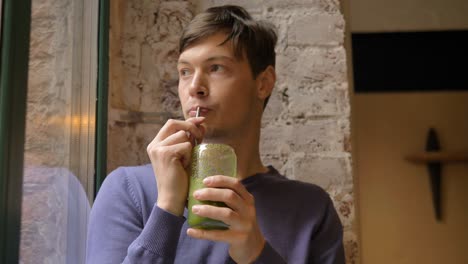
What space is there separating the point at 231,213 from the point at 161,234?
0.14 m

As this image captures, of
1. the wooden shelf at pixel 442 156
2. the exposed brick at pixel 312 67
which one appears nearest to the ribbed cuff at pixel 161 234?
the exposed brick at pixel 312 67

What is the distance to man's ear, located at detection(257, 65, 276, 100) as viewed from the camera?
1.11 metres

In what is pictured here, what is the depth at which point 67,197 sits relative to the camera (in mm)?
1051

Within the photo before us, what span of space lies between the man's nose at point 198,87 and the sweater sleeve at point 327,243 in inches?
16.2

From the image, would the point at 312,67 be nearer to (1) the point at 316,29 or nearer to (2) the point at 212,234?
(1) the point at 316,29

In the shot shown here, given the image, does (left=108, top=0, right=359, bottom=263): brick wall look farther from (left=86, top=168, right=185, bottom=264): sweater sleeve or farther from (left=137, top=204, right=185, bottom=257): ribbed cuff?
(left=137, top=204, right=185, bottom=257): ribbed cuff

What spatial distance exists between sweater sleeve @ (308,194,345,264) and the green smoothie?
339mm

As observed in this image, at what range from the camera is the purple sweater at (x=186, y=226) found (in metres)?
0.77

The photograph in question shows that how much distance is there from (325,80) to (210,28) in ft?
1.68

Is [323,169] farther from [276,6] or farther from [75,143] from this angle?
[75,143]

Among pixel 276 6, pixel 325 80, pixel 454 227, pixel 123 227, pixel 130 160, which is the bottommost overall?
pixel 454 227

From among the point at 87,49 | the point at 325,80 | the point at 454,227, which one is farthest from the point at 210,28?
the point at 454,227

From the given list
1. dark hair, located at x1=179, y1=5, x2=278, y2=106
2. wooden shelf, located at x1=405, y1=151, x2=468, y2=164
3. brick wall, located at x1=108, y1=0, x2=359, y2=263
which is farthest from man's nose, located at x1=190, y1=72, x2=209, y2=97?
wooden shelf, located at x1=405, y1=151, x2=468, y2=164

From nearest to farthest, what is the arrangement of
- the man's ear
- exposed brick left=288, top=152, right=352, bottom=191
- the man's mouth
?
1. the man's mouth
2. the man's ear
3. exposed brick left=288, top=152, right=352, bottom=191
